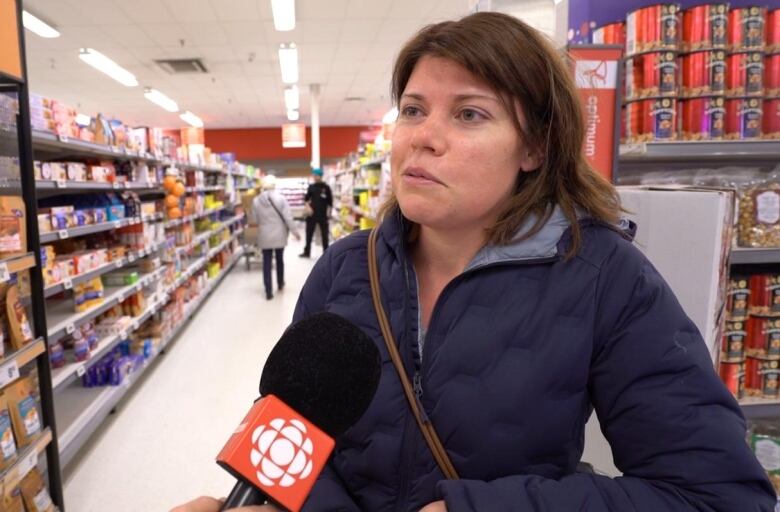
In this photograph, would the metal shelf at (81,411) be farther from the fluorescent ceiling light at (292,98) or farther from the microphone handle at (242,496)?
the fluorescent ceiling light at (292,98)

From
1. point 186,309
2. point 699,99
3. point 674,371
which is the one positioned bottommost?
point 186,309

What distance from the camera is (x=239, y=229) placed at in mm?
10641

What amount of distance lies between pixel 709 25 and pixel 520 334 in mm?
1505

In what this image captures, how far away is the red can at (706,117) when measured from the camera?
1677 mm

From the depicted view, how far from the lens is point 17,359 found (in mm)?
1800

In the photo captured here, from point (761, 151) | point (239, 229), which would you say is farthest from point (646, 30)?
point (239, 229)

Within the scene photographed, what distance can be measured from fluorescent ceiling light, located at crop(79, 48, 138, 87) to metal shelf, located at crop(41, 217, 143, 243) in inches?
217

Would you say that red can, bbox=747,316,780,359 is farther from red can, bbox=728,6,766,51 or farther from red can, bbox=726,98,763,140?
red can, bbox=728,6,766,51

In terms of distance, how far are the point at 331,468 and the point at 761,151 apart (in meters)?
1.70

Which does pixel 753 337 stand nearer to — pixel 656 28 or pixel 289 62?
pixel 656 28

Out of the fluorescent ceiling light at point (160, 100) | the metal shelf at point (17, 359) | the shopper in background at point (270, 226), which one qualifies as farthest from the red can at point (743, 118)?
the fluorescent ceiling light at point (160, 100)

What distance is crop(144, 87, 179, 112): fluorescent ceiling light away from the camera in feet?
34.2

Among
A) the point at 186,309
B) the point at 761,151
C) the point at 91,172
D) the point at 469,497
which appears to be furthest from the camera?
the point at 186,309

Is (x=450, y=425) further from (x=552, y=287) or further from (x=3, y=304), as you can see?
(x=3, y=304)
